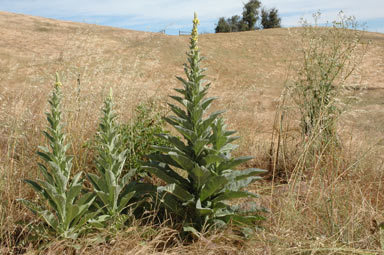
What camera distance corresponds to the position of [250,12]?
142 ft

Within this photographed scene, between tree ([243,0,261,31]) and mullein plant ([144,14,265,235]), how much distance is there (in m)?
42.5

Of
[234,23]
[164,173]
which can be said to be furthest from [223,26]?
[164,173]

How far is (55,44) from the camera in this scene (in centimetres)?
1499

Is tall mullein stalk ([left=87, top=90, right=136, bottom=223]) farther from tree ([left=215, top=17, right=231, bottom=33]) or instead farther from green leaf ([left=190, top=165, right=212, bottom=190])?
tree ([left=215, top=17, right=231, bottom=33])

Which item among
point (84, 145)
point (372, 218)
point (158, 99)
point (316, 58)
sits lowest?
point (372, 218)

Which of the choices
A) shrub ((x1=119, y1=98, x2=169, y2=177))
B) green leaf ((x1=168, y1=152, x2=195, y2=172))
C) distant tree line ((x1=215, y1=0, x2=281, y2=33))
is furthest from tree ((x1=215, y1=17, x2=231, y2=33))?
green leaf ((x1=168, y1=152, x2=195, y2=172))

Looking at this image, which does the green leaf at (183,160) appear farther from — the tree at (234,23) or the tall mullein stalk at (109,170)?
the tree at (234,23)

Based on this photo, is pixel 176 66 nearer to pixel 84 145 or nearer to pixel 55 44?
pixel 55 44

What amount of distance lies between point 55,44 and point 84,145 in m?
12.8

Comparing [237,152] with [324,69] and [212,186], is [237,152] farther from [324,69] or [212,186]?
[212,186]

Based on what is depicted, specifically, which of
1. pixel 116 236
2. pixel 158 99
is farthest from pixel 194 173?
pixel 158 99

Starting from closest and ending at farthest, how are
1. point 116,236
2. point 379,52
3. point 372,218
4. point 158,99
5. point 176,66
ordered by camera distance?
point 116,236 → point 372,218 → point 158,99 → point 176,66 → point 379,52

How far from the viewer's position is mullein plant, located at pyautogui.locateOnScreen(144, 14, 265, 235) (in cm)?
255

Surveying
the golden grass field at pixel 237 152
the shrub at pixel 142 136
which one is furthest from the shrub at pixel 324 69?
the shrub at pixel 142 136
